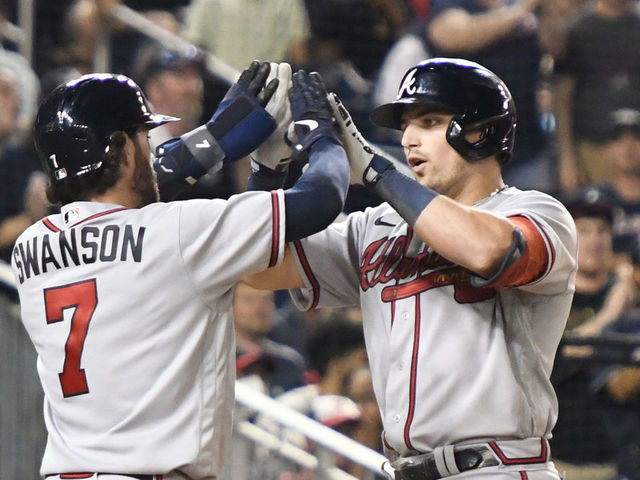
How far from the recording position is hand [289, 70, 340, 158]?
273 centimetres

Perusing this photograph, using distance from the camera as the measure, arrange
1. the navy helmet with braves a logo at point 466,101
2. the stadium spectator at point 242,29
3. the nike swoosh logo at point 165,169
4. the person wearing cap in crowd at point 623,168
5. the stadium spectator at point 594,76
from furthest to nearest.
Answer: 1. the stadium spectator at point 242,29
2. the stadium spectator at point 594,76
3. the person wearing cap in crowd at point 623,168
4. the nike swoosh logo at point 165,169
5. the navy helmet with braves a logo at point 466,101

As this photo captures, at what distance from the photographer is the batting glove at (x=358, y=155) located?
2.71m

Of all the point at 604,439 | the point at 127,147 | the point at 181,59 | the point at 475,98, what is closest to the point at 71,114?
the point at 127,147

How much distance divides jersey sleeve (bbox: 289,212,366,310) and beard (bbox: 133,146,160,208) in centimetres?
40

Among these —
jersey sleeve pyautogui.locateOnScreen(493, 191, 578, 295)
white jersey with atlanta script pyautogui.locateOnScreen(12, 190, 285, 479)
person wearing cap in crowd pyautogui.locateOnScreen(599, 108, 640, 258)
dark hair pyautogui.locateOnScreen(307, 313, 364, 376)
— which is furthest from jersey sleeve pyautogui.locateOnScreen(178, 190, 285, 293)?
person wearing cap in crowd pyautogui.locateOnScreen(599, 108, 640, 258)

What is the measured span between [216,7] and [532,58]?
190 cm

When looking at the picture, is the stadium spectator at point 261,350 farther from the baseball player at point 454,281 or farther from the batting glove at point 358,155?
the batting glove at point 358,155

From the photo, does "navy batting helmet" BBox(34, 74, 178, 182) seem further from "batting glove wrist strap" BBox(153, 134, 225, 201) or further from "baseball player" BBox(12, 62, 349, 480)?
"batting glove wrist strap" BBox(153, 134, 225, 201)


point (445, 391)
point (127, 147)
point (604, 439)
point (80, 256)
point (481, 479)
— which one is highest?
point (127, 147)

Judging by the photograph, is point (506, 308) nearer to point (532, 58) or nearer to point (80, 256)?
point (80, 256)

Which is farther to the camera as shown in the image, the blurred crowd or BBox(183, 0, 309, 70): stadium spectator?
BBox(183, 0, 309, 70): stadium spectator

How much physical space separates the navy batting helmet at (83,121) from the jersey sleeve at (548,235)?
920mm

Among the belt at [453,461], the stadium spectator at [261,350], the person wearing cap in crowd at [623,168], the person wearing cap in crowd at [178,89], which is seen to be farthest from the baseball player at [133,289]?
the person wearing cap in crowd at [623,168]

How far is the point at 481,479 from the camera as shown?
2506 millimetres
